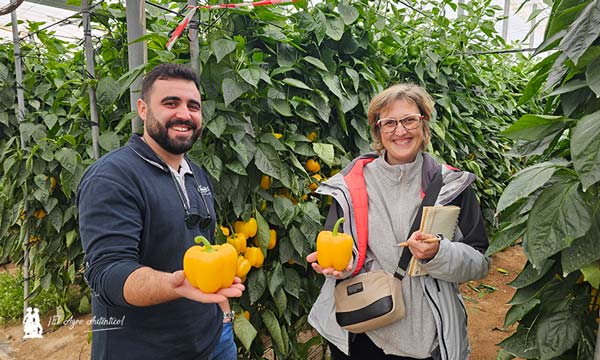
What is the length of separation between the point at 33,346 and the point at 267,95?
268cm

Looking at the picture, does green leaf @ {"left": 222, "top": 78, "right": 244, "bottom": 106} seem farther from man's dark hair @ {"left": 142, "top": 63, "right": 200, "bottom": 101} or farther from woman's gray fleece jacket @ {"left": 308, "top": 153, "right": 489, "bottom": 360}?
woman's gray fleece jacket @ {"left": 308, "top": 153, "right": 489, "bottom": 360}

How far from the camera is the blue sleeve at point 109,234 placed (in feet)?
3.66

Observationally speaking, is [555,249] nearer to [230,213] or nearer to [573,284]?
[573,284]

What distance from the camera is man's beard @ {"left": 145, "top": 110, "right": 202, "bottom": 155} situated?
4.60 ft

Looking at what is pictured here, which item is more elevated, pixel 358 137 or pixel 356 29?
pixel 356 29

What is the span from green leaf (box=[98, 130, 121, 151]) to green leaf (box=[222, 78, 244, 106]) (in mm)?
533

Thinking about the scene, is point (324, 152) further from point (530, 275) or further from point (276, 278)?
point (530, 275)

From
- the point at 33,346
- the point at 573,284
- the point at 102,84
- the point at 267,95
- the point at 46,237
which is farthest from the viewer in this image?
the point at 33,346

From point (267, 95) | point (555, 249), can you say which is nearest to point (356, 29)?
point (267, 95)

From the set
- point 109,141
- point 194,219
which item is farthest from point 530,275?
point 109,141

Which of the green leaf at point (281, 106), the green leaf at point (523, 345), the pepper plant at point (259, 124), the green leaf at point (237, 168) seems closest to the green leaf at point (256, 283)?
the pepper plant at point (259, 124)

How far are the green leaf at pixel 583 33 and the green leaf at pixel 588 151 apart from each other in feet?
0.48

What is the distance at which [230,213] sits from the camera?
82.2 inches

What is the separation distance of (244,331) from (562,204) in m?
1.43
